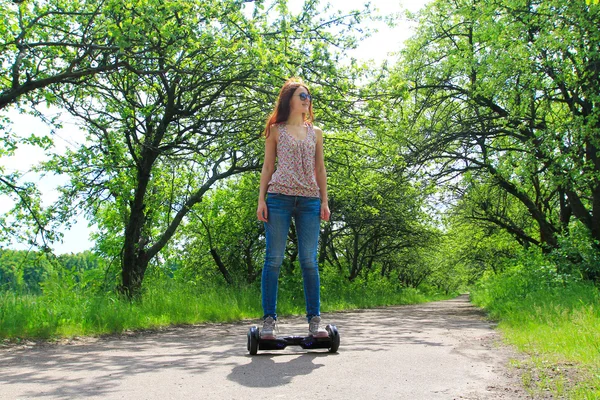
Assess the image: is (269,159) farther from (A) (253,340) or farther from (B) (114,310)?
(B) (114,310)

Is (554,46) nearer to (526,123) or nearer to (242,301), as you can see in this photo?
(526,123)

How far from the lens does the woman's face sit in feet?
16.1

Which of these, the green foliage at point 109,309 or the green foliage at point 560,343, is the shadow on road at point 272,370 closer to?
the green foliage at point 560,343

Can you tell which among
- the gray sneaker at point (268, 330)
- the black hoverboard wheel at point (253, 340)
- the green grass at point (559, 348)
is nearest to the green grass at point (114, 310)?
the black hoverboard wheel at point (253, 340)

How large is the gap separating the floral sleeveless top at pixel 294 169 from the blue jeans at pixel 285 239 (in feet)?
0.21

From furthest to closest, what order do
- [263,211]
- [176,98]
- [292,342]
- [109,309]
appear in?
[176,98], [109,309], [263,211], [292,342]

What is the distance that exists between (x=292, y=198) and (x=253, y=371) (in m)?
1.52

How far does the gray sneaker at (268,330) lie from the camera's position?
4.61 m

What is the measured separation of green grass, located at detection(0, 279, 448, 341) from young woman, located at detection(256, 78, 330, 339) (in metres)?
2.92

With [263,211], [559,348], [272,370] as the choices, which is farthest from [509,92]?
[272,370]

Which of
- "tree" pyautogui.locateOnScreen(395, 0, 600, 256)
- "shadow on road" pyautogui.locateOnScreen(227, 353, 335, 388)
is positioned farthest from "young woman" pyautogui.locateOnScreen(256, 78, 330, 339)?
"tree" pyautogui.locateOnScreen(395, 0, 600, 256)

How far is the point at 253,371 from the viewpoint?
3.92 metres

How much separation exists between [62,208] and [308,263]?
8.86 meters

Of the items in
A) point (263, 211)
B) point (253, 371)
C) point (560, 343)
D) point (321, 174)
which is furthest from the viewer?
point (321, 174)
